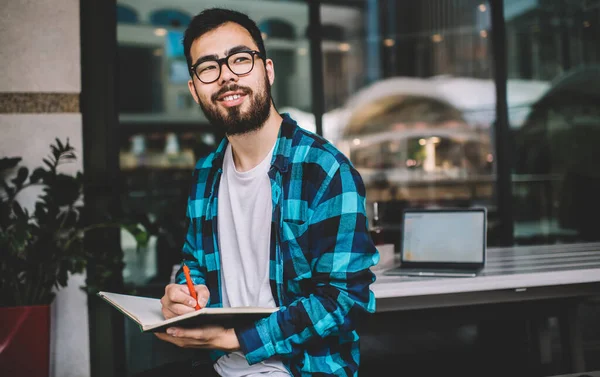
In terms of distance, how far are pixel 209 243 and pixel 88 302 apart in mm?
1829

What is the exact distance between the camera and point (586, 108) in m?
5.13

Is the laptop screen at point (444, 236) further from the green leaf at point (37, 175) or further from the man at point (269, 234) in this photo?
the green leaf at point (37, 175)

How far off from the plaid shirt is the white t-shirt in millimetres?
47

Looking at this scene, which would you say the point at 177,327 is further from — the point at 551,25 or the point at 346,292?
the point at 551,25

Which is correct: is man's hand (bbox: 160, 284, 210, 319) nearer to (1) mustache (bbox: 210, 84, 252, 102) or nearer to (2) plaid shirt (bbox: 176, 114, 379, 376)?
(2) plaid shirt (bbox: 176, 114, 379, 376)

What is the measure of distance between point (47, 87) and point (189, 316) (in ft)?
7.53

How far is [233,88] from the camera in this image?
128 centimetres

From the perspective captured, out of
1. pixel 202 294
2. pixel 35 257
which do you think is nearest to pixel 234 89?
pixel 202 294

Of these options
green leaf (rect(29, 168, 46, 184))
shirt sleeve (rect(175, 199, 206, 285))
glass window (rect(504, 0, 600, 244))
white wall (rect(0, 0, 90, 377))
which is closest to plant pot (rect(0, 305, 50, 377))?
white wall (rect(0, 0, 90, 377))

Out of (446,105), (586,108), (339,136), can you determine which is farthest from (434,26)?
(586,108)

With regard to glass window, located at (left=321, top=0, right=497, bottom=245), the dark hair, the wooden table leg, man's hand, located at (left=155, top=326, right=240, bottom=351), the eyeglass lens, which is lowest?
the wooden table leg

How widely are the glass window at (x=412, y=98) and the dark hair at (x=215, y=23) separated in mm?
6350

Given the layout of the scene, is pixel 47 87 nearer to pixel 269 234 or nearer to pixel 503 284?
pixel 269 234

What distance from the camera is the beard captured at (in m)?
1.28
